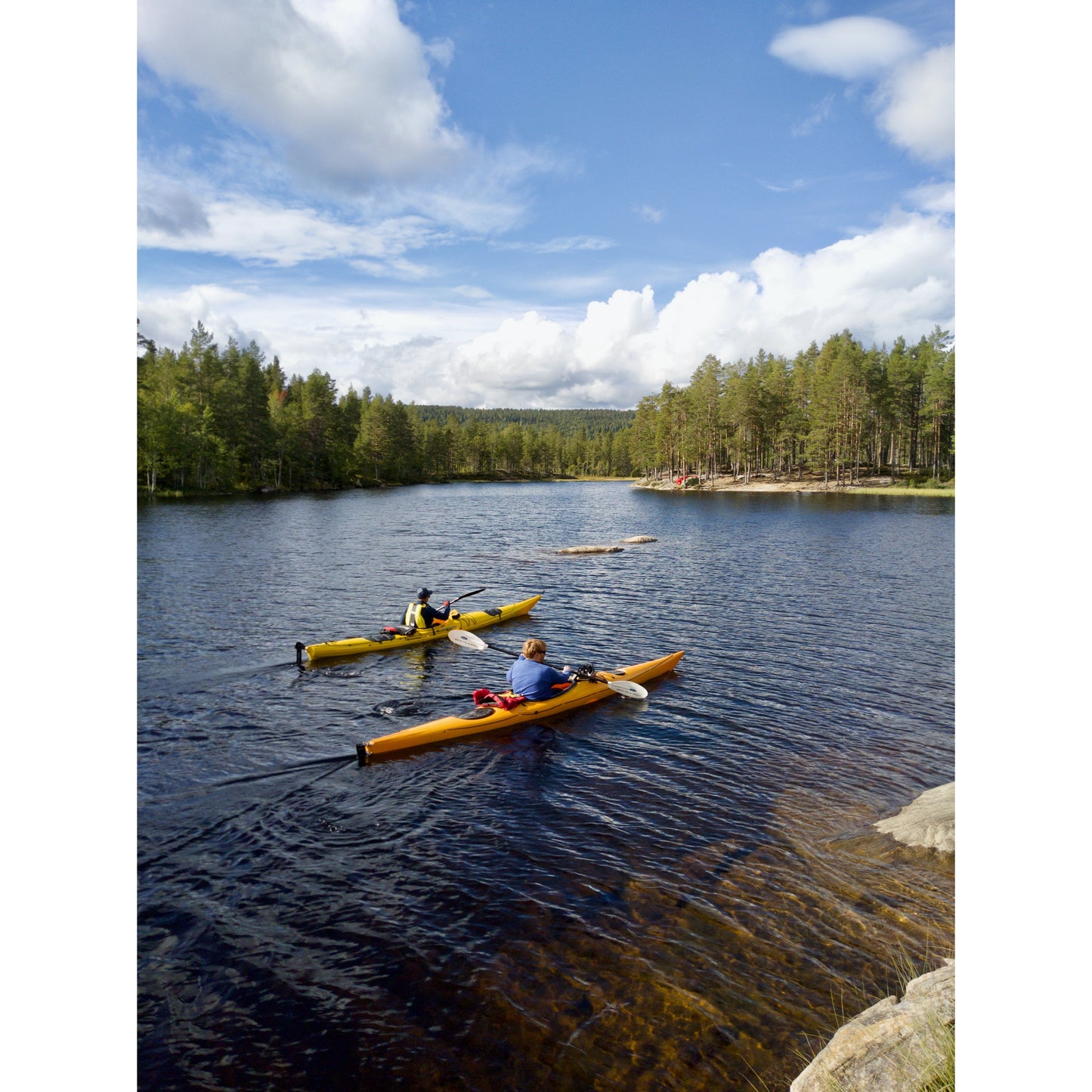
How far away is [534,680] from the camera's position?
40.7 feet

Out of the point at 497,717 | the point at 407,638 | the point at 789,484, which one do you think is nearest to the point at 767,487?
the point at 789,484

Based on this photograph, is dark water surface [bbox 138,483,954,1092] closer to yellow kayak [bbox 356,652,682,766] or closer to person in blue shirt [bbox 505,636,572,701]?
yellow kayak [bbox 356,652,682,766]

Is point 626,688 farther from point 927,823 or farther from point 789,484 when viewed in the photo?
point 789,484

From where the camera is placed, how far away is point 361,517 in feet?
174

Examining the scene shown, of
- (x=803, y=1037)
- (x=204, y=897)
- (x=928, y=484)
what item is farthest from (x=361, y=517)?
(x=928, y=484)

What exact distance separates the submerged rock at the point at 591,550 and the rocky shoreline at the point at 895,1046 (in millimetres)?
29320

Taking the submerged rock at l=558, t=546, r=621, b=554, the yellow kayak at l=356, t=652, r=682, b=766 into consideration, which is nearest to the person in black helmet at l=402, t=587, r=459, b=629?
the yellow kayak at l=356, t=652, r=682, b=766

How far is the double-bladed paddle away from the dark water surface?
38cm

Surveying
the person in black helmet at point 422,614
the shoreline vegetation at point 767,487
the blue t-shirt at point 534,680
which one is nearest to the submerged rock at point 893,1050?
the blue t-shirt at point 534,680

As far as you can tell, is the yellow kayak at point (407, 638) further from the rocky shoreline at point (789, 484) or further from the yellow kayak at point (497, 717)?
the rocky shoreline at point (789, 484)

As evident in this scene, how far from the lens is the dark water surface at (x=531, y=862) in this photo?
555cm
